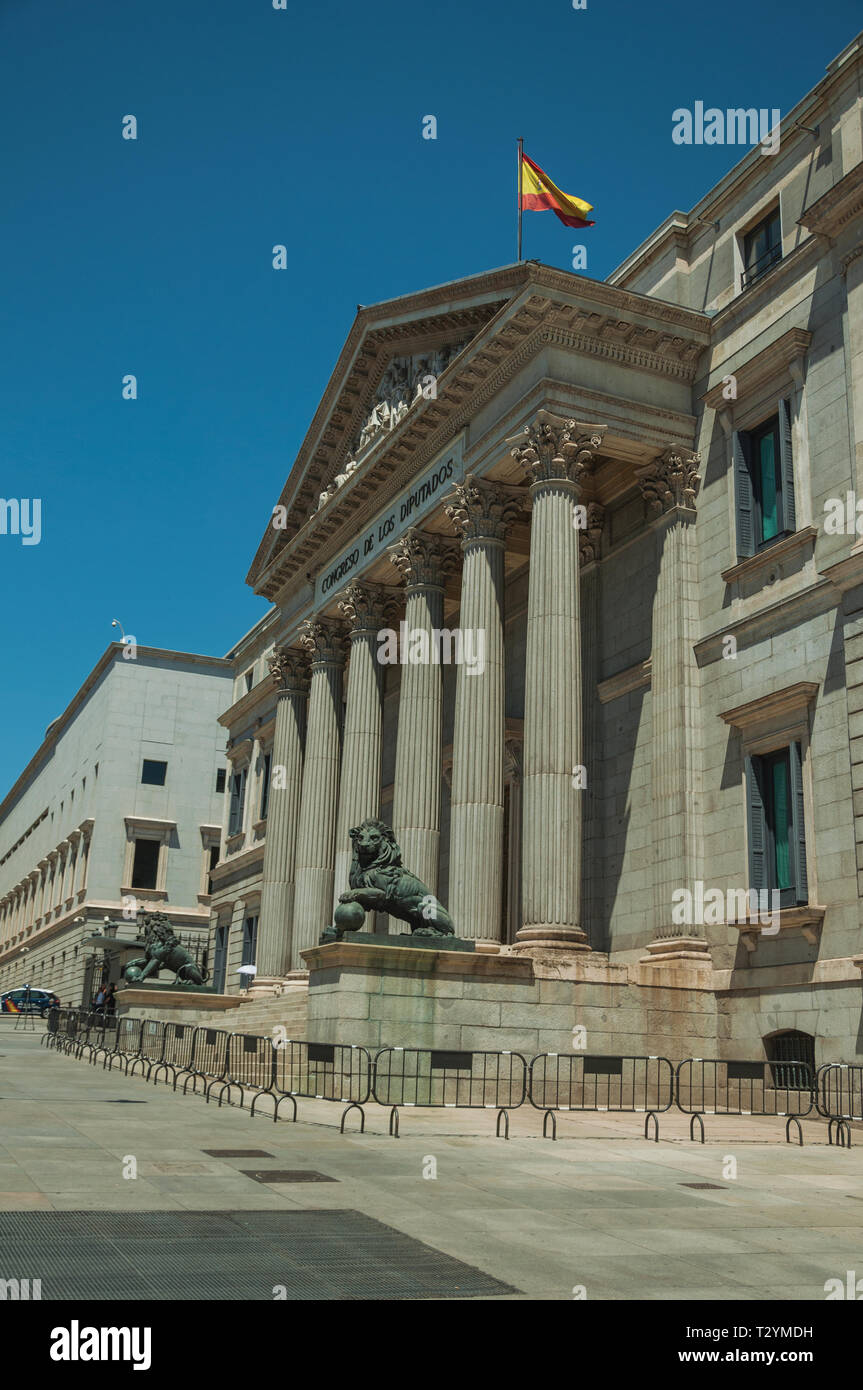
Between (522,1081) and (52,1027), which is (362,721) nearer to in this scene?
(52,1027)

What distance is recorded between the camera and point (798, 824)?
81.4 feet

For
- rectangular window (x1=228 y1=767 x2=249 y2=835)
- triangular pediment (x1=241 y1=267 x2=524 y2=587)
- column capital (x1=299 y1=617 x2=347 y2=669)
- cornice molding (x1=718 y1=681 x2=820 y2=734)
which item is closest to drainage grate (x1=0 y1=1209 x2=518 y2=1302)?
cornice molding (x1=718 y1=681 x2=820 y2=734)

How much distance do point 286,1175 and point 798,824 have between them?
1546 cm

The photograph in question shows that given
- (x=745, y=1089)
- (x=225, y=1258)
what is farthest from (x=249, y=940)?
(x=225, y=1258)

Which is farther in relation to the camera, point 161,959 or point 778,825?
point 161,959

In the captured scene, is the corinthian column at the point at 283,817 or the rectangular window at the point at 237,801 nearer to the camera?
the corinthian column at the point at 283,817

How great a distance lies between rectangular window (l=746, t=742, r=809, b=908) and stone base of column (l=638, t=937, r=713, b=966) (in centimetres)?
206

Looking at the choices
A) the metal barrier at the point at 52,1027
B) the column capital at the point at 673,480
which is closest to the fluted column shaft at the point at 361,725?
the metal barrier at the point at 52,1027

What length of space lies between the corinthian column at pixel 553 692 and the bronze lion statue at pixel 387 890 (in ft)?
7.78

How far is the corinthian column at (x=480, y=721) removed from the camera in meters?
28.8

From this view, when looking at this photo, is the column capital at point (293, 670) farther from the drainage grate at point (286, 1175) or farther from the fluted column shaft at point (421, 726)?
the drainage grate at point (286, 1175)

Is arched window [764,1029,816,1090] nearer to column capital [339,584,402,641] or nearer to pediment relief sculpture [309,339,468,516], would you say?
pediment relief sculpture [309,339,468,516]

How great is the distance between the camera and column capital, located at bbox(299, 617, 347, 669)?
43.7m
